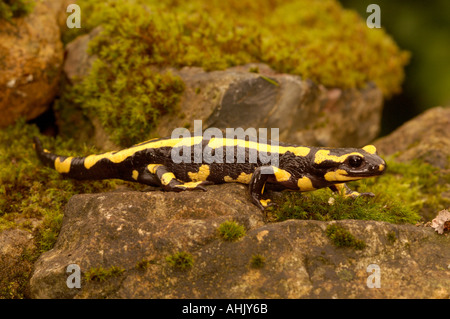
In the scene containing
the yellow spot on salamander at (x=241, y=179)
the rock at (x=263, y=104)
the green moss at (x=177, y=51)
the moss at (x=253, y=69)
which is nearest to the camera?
the yellow spot on salamander at (x=241, y=179)

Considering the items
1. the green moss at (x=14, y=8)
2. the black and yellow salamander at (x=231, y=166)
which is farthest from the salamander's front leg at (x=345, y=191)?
the green moss at (x=14, y=8)

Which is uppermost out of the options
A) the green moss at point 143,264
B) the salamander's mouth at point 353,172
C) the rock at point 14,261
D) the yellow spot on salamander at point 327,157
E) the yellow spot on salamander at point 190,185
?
the yellow spot on salamander at point 327,157

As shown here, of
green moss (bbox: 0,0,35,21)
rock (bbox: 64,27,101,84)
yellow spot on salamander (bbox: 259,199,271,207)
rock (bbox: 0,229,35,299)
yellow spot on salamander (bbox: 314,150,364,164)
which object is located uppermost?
green moss (bbox: 0,0,35,21)

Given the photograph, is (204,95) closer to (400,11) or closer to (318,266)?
(318,266)

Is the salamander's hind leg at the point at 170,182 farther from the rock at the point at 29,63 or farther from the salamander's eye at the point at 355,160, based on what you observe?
the rock at the point at 29,63

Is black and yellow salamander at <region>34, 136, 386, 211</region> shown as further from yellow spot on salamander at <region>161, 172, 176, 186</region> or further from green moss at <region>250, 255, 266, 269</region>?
green moss at <region>250, 255, 266, 269</region>

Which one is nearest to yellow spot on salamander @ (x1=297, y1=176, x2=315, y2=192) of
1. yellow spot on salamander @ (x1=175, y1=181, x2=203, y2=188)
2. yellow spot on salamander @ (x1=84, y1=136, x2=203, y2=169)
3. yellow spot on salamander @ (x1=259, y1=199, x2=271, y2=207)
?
yellow spot on salamander @ (x1=259, y1=199, x2=271, y2=207)
